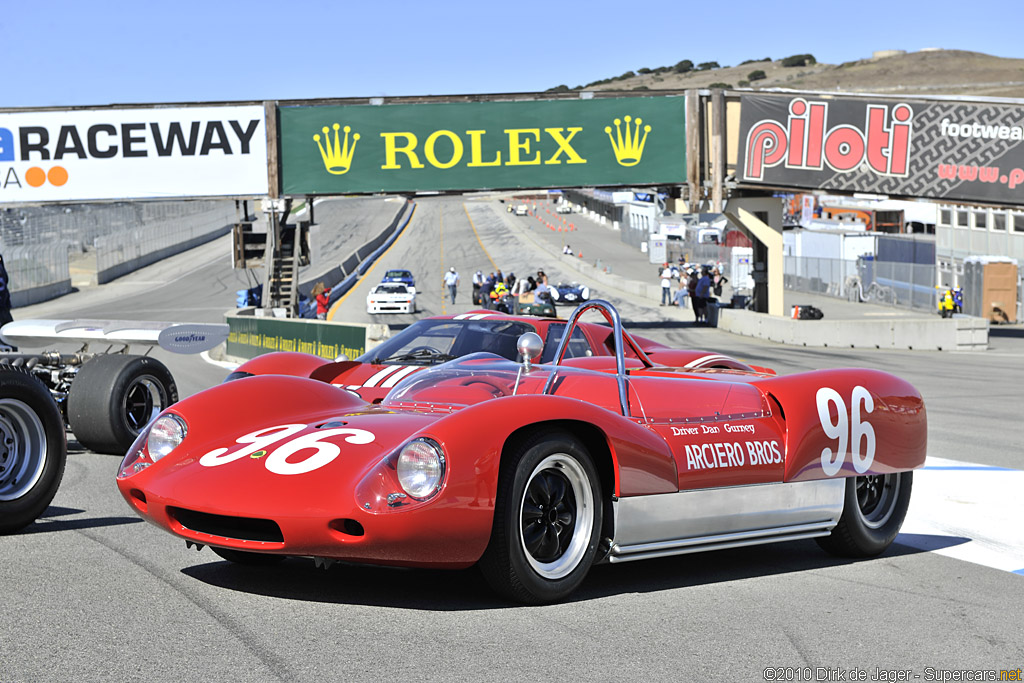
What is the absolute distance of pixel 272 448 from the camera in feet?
17.4

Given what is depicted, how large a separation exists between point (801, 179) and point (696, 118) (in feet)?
11.6

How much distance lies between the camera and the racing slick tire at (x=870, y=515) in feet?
20.1

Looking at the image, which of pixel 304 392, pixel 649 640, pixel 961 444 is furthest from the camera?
pixel 961 444

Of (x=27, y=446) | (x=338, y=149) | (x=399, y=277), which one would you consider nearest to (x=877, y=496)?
(x=27, y=446)

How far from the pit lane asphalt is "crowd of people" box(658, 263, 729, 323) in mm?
31971

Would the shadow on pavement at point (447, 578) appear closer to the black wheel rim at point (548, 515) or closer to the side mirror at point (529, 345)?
the black wheel rim at point (548, 515)

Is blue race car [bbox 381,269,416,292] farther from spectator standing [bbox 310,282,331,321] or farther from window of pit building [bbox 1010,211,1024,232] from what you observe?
window of pit building [bbox 1010,211,1024,232]

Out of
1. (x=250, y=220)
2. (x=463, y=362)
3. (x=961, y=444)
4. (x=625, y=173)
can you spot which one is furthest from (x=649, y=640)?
(x=250, y=220)

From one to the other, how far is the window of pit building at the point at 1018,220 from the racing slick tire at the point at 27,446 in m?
44.9

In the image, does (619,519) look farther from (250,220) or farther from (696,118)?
(250,220)

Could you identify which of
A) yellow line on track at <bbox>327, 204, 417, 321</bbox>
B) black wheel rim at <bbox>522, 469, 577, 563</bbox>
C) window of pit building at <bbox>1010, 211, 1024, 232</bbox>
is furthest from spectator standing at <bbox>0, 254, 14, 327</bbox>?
window of pit building at <bbox>1010, 211, 1024, 232</bbox>

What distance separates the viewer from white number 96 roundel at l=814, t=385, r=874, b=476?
19.9 feet

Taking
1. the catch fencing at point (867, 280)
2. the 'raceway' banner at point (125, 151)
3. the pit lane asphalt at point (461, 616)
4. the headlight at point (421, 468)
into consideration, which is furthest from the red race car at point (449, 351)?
the catch fencing at point (867, 280)

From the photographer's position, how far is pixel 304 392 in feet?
20.1
